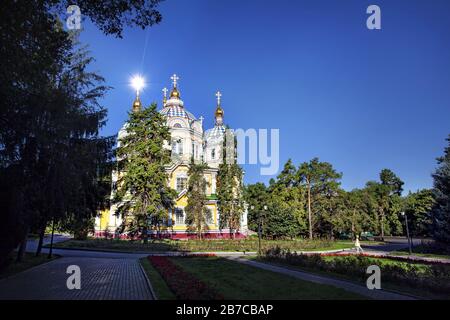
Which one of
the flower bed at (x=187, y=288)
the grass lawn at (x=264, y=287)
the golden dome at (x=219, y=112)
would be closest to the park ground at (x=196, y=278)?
the grass lawn at (x=264, y=287)

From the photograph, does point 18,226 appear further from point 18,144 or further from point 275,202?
point 275,202

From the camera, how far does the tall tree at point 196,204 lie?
41.4 meters

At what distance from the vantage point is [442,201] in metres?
26.0

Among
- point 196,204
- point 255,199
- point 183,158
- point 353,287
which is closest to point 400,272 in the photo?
Answer: point 353,287

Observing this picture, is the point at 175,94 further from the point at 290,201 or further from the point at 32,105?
the point at 32,105

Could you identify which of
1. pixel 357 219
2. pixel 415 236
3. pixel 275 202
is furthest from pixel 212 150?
pixel 415 236

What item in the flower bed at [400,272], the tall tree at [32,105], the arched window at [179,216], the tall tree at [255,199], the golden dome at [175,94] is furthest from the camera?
the golden dome at [175,94]

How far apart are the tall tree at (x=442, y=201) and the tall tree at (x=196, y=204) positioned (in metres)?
24.5

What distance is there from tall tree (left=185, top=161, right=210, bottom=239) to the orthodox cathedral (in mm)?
1722

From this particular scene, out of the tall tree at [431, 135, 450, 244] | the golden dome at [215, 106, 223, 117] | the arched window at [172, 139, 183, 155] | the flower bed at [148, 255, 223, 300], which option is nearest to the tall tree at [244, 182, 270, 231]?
the arched window at [172, 139, 183, 155]

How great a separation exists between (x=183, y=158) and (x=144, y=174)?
57.5 ft

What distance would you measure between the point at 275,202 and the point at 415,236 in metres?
32.1

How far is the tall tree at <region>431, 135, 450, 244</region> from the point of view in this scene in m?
24.7

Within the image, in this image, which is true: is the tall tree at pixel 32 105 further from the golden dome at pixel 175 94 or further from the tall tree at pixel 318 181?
the golden dome at pixel 175 94
